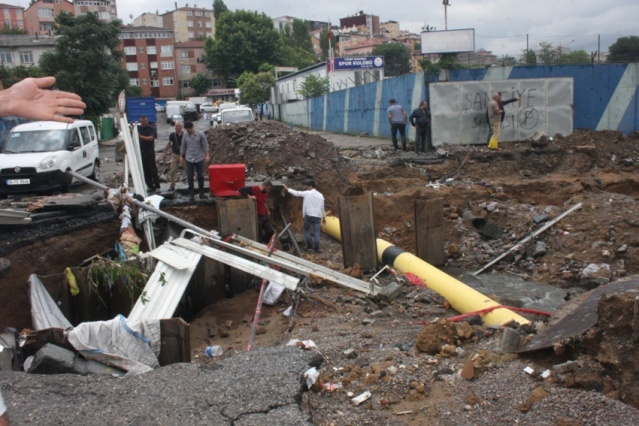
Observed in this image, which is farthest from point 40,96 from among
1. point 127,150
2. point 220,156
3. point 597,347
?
point 220,156

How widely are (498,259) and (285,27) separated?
98.6 m

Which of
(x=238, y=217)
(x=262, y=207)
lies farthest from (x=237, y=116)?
(x=238, y=217)

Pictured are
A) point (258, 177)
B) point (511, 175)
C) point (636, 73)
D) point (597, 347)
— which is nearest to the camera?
point (597, 347)

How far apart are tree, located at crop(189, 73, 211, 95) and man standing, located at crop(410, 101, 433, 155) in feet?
193

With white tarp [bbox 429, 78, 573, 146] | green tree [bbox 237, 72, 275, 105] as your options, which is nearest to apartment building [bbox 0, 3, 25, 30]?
green tree [bbox 237, 72, 275, 105]

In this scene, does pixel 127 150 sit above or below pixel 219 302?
above

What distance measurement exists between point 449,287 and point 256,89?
40.2 m

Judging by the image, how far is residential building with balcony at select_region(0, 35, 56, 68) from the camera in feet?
158

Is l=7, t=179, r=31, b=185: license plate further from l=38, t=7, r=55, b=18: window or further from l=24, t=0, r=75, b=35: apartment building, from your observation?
l=38, t=7, r=55, b=18: window

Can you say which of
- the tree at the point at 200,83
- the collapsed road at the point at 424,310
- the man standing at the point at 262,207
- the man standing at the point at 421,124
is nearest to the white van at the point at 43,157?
the collapsed road at the point at 424,310

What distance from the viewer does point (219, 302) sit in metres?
9.66

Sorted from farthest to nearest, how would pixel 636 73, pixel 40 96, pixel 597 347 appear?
pixel 636 73, pixel 597 347, pixel 40 96

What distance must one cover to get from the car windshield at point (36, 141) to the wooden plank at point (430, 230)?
922cm

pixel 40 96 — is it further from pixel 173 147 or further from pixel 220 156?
pixel 220 156
